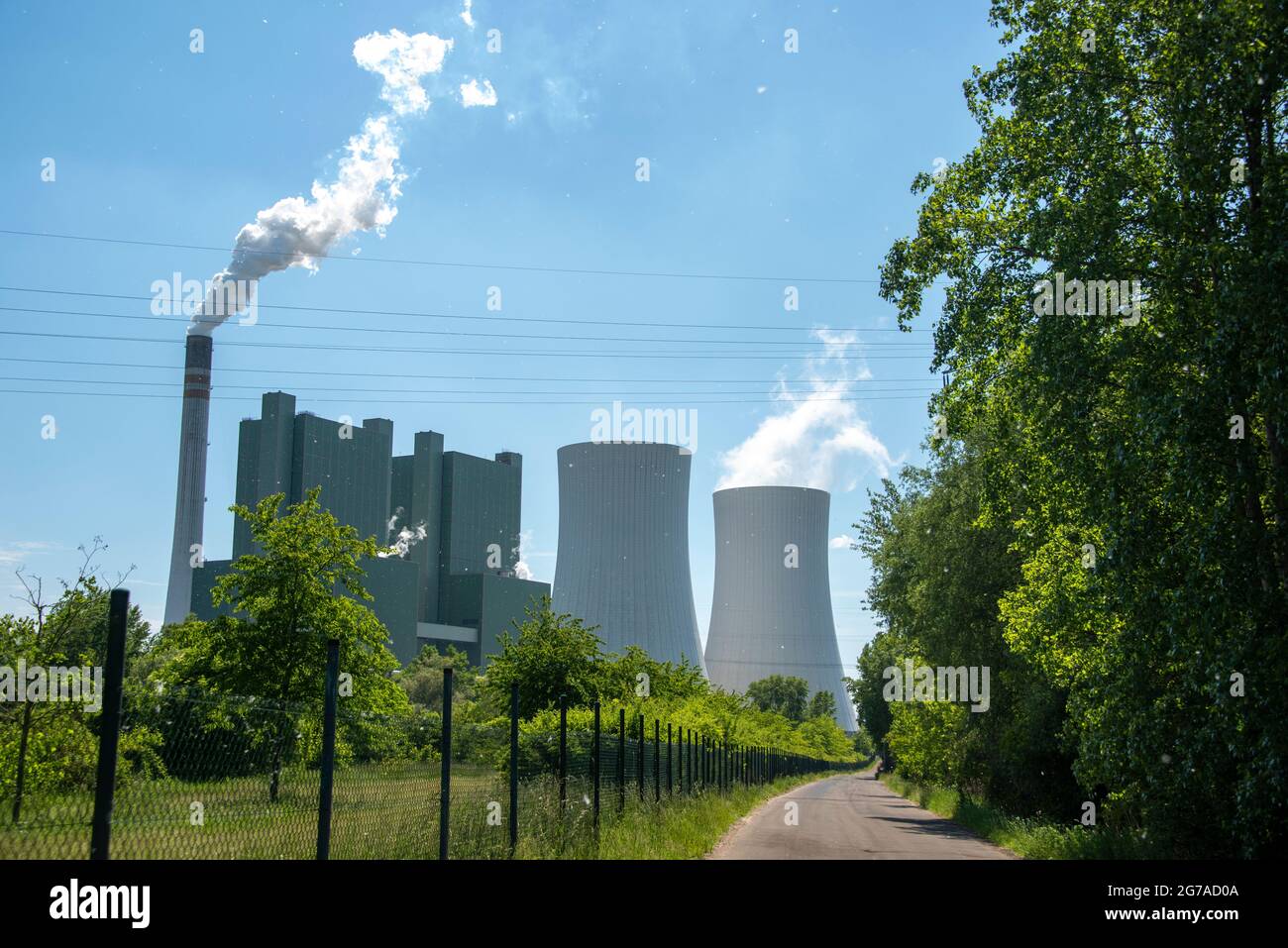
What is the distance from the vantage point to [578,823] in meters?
11.3

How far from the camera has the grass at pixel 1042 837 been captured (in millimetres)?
13500

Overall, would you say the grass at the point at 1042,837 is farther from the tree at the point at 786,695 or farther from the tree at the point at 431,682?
the tree at the point at 786,695

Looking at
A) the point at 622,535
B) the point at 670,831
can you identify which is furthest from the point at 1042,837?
the point at 622,535

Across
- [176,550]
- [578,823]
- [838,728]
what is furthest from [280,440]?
[578,823]

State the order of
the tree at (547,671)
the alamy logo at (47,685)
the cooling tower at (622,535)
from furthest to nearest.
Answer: the cooling tower at (622,535), the tree at (547,671), the alamy logo at (47,685)

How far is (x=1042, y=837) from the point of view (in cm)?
1550

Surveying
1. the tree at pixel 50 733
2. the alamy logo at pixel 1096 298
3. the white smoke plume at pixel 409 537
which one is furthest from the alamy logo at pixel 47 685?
the white smoke plume at pixel 409 537

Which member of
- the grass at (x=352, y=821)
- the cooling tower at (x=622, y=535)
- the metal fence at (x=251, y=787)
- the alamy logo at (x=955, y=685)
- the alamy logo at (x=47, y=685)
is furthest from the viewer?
the cooling tower at (x=622, y=535)

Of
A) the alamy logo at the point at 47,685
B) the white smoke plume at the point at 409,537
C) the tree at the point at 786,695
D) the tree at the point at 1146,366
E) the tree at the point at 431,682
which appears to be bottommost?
the tree at the point at 786,695

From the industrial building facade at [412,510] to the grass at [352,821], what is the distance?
291 feet

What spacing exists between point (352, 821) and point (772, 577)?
203 ft

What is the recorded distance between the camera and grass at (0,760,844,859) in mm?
4457

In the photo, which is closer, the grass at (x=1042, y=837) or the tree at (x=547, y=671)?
the grass at (x=1042, y=837)
